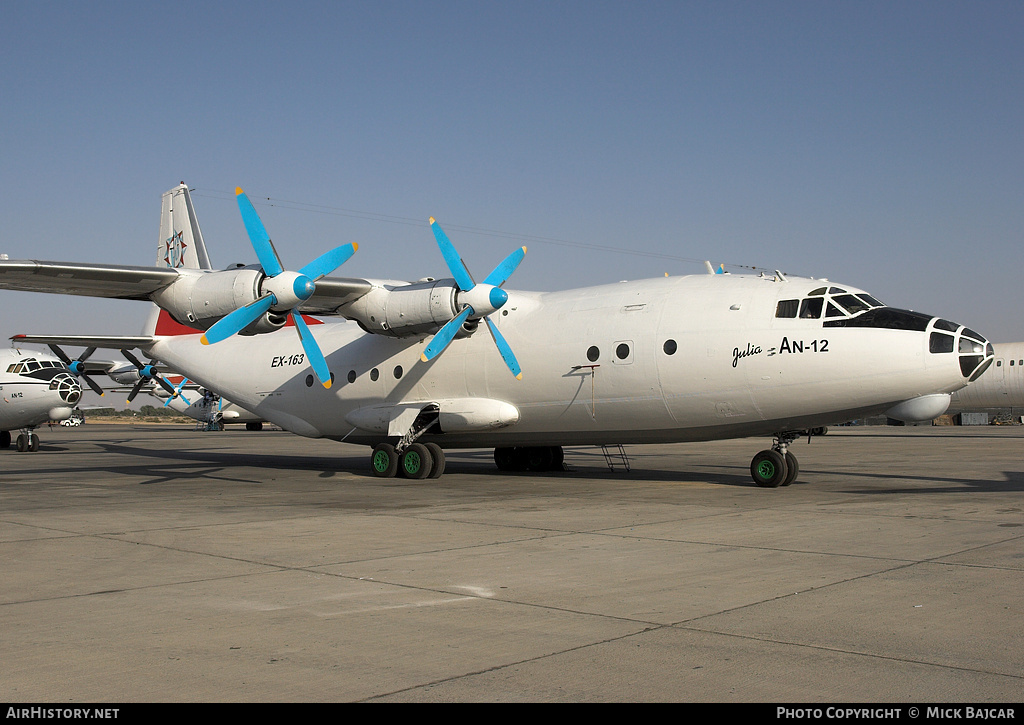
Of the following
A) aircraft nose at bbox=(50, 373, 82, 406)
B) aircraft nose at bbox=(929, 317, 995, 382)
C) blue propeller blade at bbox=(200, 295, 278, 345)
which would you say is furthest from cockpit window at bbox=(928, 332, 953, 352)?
aircraft nose at bbox=(50, 373, 82, 406)

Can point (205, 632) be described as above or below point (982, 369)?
below

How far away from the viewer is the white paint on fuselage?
48.0 ft

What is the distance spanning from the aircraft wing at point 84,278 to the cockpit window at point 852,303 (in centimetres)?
1296

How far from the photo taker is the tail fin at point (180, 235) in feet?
83.4

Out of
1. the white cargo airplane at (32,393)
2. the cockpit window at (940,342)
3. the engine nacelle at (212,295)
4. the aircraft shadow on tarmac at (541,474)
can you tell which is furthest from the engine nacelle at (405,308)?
the white cargo airplane at (32,393)

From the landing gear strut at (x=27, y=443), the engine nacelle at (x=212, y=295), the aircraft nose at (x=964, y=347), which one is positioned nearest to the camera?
the aircraft nose at (x=964, y=347)

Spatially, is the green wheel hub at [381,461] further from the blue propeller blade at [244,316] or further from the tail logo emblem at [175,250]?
the tail logo emblem at [175,250]

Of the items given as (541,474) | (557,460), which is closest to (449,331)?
(541,474)

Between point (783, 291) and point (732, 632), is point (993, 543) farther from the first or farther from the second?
point (783, 291)

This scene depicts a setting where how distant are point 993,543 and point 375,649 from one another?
7137mm

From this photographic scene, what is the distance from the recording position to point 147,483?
18.1m

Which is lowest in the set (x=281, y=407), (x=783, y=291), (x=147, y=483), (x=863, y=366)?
(x=147, y=483)
